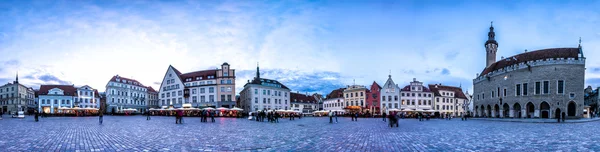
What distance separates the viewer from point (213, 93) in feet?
221

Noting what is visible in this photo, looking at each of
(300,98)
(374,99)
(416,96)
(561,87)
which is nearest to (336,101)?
(300,98)

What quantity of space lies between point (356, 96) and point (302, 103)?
1795 cm

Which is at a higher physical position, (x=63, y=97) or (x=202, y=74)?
(x=202, y=74)

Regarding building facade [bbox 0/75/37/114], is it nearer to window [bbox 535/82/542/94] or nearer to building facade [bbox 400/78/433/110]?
building facade [bbox 400/78/433/110]

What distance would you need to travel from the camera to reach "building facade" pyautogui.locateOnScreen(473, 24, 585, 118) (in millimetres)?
42719

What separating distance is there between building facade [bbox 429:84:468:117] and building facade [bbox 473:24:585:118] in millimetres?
23721

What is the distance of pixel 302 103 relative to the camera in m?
91.8

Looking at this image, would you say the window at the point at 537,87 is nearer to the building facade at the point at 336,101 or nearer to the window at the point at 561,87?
the window at the point at 561,87

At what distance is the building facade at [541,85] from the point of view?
4272 centimetres

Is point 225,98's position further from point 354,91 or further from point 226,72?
point 354,91

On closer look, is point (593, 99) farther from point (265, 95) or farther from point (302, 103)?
point (265, 95)

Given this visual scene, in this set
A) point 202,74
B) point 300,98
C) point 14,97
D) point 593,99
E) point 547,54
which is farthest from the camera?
point 593,99

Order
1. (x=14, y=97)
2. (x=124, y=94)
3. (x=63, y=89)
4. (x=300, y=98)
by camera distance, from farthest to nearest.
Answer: (x=300, y=98) → (x=124, y=94) → (x=63, y=89) → (x=14, y=97)

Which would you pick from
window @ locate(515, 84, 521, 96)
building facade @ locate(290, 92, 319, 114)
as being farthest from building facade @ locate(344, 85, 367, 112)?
window @ locate(515, 84, 521, 96)
